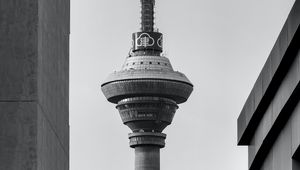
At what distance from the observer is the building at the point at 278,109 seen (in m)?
18.8

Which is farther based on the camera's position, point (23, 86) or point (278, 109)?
point (278, 109)

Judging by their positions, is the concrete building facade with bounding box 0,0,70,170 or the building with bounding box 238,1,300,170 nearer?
the concrete building facade with bounding box 0,0,70,170

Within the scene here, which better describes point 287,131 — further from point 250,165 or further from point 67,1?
point 250,165

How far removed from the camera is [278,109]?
21438 mm

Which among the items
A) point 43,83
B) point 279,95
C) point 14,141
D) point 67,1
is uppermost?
point 67,1

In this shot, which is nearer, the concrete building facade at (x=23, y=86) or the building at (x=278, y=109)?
the concrete building facade at (x=23, y=86)

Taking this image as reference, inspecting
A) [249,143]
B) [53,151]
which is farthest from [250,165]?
[53,151]

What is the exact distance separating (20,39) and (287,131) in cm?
789

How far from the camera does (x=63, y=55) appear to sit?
19.8 metres

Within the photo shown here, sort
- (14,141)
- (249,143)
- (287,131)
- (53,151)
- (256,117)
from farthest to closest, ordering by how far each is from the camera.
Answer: (249,143) < (256,117) < (287,131) < (53,151) < (14,141)

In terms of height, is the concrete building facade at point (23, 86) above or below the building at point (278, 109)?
below

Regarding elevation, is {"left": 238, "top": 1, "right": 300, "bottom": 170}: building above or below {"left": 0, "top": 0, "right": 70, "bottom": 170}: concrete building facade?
above

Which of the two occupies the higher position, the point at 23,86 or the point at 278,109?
the point at 278,109

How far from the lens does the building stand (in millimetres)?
18812
